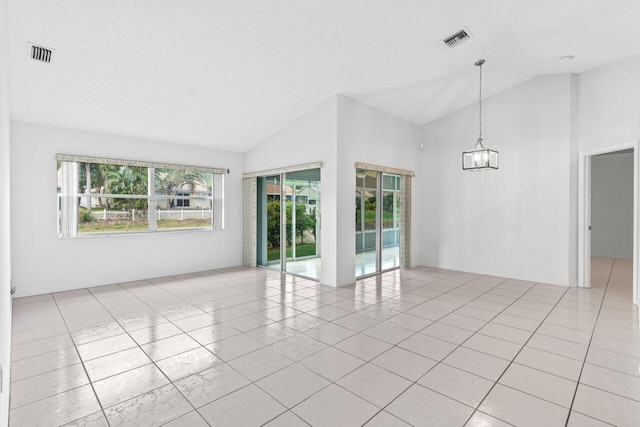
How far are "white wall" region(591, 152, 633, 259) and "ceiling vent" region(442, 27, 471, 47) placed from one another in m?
6.96

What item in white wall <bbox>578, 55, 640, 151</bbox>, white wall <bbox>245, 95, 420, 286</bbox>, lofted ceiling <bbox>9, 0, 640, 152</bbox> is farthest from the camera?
white wall <bbox>245, 95, 420, 286</bbox>

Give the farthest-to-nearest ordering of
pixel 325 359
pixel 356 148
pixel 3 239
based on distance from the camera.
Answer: pixel 356 148
pixel 325 359
pixel 3 239

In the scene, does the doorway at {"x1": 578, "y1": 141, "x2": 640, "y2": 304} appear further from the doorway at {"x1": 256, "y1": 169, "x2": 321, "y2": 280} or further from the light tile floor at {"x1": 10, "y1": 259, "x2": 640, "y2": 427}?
the doorway at {"x1": 256, "y1": 169, "x2": 321, "y2": 280}

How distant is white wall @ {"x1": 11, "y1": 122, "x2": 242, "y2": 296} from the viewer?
15.5 feet

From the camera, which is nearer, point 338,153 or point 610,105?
point 610,105

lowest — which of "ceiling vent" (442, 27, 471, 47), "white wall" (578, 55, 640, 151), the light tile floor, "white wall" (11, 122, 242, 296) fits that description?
the light tile floor

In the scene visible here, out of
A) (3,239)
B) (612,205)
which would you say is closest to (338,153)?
(3,239)

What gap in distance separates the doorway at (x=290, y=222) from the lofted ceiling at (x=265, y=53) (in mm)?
1340

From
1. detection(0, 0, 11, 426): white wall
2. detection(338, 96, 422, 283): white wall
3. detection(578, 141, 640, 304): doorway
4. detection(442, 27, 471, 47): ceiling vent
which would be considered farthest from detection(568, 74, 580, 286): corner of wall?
detection(0, 0, 11, 426): white wall

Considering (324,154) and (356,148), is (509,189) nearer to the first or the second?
(356,148)

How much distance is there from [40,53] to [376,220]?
5324 millimetres

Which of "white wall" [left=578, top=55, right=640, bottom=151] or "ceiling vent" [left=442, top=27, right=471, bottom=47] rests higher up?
"ceiling vent" [left=442, top=27, right=471, bottom=47]

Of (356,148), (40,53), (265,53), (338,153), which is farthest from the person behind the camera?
(356,148)

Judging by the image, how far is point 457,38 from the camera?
13.6 feet
